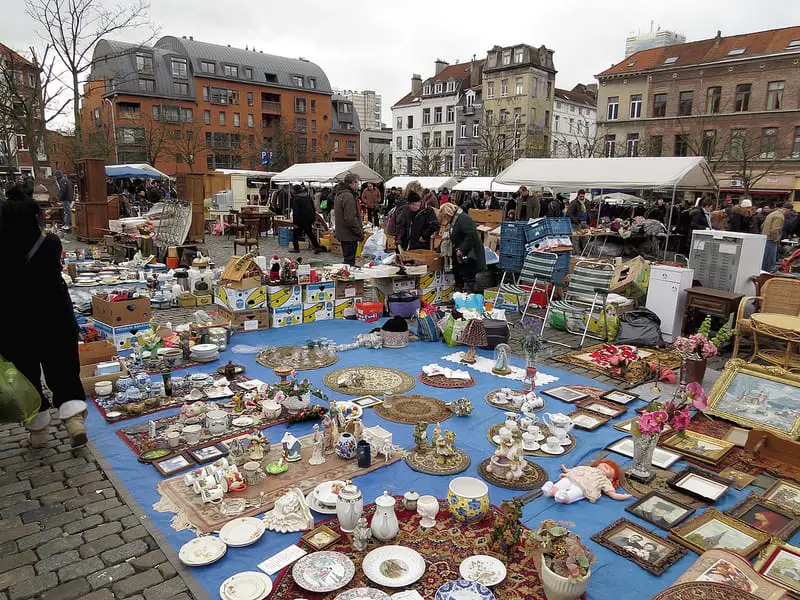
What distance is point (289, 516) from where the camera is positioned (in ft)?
11.2

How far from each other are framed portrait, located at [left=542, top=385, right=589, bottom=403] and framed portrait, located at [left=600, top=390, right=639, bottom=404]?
0.22 meters

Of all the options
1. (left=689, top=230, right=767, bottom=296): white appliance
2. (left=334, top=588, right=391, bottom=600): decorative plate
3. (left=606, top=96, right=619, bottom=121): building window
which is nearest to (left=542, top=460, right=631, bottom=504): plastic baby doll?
(left=334, top=588, right=391, bottom=600): decorative plate

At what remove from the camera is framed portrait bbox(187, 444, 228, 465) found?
4.16 meters

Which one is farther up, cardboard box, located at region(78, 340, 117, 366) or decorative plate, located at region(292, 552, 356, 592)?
cardboard box, located at region(78, 340, 117, 366)

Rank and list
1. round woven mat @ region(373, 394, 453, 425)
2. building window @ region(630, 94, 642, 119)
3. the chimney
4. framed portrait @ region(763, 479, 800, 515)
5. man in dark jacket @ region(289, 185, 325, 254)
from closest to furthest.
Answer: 1. framed portrait @ region(763, 479, 800, 515)
2. round woven mat @ region(373, 394, 453, 425)
3. man in dark jacket @ region(289, 185, 325, 254)
4. building window @ region(630, 94, 642, 119)
5. the chimney

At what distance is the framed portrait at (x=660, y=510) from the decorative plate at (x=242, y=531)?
8.11 ft

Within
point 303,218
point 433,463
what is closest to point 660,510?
point 433,463

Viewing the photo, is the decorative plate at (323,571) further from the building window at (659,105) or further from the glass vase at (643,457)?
the building window at (659,105)

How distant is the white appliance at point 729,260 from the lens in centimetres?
723

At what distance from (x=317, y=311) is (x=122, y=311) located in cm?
279

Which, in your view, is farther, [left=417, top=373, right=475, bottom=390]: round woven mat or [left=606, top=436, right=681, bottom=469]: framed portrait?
[left=417, top=373, right=475, bottom=390]: round woven mat

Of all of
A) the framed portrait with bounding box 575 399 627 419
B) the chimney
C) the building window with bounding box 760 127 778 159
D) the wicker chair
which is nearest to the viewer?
the framed portrait with bounding box 575 399 627 419

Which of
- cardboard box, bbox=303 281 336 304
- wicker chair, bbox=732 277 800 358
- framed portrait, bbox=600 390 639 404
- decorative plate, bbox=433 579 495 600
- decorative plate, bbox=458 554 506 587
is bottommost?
decorative plate, bbox=458 554 506 587

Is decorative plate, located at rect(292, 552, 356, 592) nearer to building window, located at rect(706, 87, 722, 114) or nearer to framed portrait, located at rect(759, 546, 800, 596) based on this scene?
framed portrait, located at rect(759, 546, 800, 596)
